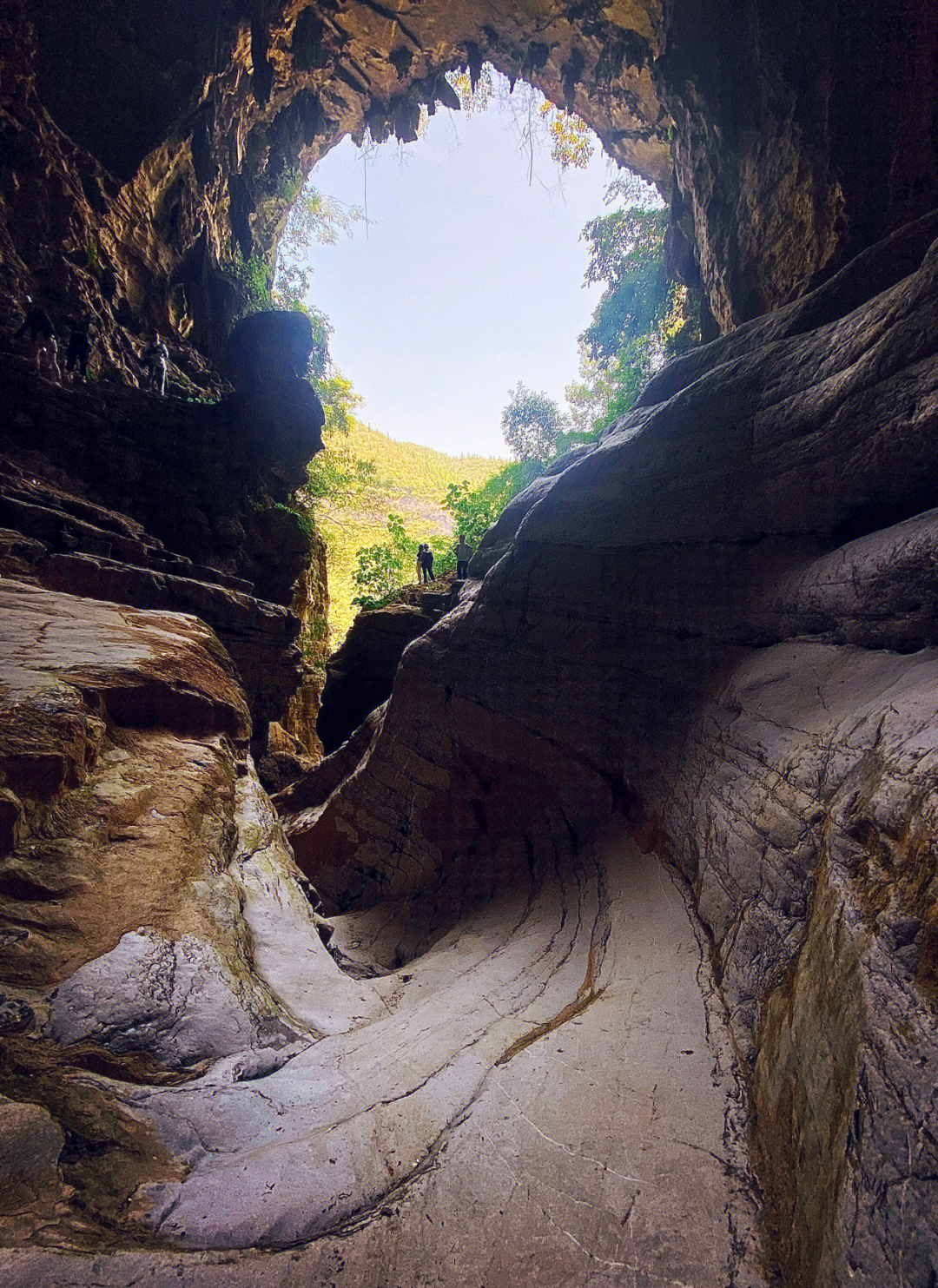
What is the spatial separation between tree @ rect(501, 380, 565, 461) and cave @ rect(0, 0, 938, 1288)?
12.6m

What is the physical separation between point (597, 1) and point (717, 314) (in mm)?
9769

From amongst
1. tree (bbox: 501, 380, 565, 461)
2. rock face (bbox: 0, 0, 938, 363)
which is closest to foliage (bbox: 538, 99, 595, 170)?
rock face (bbox: 0, 0, 938, 363)

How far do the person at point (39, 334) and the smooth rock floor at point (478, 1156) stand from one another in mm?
15265

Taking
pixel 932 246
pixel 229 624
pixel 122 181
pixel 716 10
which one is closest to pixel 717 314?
pixel 716 10

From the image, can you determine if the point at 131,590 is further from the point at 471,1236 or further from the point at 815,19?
the point at 815,19

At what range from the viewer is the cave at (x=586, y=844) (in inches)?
69.1

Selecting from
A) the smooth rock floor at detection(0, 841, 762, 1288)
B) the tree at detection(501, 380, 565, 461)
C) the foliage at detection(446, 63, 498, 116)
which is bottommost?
the smooth rock floor at detection(0, 841, 762, 1288)

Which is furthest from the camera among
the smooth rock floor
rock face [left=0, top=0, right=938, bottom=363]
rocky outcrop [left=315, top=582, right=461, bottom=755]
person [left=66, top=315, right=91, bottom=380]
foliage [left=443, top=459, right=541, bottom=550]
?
foliage [left=443, top=459, right=541, bottom=550]

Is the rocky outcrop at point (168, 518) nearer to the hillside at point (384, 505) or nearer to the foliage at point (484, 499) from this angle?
the hillside at point (384, 505)

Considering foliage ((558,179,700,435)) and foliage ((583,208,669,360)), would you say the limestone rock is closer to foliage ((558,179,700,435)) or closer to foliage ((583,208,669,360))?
foliage ((558,179,700,435))

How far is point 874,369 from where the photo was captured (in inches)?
145

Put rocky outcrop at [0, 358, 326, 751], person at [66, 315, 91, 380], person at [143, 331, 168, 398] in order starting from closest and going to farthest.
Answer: rocky outcrop at [0, 358, 326, 751]
person at [66, 315, 91, 380]
person at [143, 331, 168, 398]

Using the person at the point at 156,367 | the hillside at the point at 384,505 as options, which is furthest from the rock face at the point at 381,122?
the hillside at the point at 384,505

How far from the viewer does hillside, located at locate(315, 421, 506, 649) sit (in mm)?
23234
